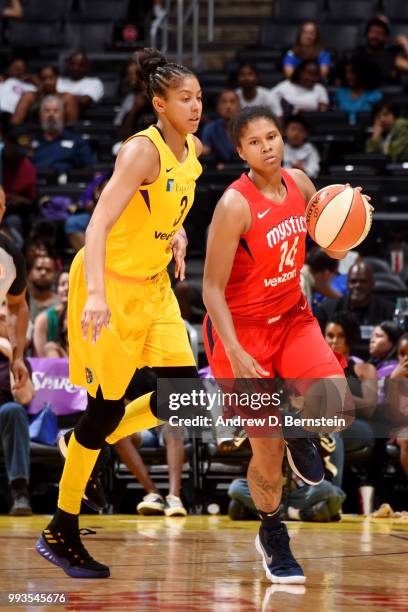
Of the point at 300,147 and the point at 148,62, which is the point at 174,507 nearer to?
the point at 148,62

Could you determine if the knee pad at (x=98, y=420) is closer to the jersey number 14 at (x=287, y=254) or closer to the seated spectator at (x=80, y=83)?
the jersey number 14 at (x=287, y=254)

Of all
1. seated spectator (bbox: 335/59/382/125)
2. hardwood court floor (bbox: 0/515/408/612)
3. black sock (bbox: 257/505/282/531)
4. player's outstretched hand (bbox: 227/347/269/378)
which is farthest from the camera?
seated spectator (bbox: 335/59/382/125)

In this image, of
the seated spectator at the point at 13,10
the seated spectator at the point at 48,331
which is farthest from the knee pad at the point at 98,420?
the seated spectator at the point at 13,10

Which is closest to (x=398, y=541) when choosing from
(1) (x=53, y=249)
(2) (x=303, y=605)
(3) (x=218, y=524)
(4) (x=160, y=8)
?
(3) (x=218, y=524)

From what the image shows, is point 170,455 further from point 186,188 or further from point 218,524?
point 186,188

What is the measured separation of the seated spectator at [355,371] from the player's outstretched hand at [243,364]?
340 cm

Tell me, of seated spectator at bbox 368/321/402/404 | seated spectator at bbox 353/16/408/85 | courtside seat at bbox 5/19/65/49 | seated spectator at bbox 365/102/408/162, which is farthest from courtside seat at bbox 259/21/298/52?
seated spectator at bbox 368/321/402/404

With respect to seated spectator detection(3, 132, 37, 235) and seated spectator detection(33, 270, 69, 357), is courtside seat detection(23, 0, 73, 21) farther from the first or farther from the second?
seated spectator detection(33, 270, 69, 357)

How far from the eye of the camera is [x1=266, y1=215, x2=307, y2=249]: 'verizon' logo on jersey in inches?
185

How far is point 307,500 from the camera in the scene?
7.29 meters

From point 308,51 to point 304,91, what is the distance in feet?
2.23

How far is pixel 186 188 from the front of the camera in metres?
4.79

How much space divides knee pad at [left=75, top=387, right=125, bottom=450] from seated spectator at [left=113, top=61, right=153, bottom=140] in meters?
7.39

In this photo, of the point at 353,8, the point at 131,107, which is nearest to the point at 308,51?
the point at 353,8
